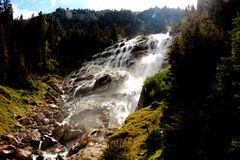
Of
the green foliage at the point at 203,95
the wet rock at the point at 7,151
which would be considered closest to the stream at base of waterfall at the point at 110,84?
the wet rock at the point at 7,151

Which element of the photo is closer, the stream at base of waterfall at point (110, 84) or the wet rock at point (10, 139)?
the wet rock at point (10, 139)

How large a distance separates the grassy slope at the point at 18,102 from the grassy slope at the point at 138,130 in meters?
20.8

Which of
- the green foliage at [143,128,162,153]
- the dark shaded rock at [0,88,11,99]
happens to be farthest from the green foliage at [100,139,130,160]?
the dark shaded rock at [0,88,11,99]

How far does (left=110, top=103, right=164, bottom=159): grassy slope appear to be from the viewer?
2107 cm

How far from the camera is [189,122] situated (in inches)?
656

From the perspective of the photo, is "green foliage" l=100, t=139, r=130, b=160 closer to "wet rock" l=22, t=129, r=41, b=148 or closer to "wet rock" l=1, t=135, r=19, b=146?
"wet rock" l=1, t=135, r=19, b=146

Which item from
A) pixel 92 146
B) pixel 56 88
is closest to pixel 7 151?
pixel 92 146

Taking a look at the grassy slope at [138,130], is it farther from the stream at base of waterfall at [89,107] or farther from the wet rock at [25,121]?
the wet rock at [25,121]

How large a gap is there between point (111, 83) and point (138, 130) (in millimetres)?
41329

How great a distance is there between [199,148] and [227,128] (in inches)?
60.6

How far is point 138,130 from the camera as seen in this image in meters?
24.2

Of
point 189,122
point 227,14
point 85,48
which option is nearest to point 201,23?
point 227,14

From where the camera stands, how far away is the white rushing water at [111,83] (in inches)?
1905

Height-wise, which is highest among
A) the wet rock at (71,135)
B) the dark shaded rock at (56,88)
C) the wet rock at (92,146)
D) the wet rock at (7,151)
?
the dark shaded rock at (56,88)
